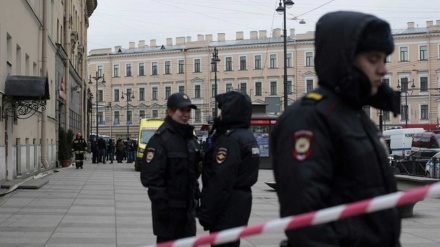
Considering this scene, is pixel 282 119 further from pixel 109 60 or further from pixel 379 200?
pixel 109 60

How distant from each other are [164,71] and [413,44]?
110 ft

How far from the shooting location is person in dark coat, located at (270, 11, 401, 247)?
7.41 ft

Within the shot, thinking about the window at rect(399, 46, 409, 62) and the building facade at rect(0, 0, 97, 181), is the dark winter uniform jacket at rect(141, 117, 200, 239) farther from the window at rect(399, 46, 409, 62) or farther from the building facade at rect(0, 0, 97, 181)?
the window at rect(399, 46, 409, 62)

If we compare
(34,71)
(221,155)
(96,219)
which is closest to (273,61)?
(34,71)

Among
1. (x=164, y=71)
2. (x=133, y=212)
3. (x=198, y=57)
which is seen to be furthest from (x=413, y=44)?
(x=133, y=212)

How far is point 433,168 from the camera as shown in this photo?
17.2 m

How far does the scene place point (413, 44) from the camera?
70.4 metres

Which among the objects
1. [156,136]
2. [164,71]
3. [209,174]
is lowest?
[209,174]

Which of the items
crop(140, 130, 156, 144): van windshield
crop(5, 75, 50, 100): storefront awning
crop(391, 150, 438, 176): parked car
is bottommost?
crop(391, 150, 438, 176): parked car

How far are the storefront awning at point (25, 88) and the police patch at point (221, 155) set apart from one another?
12.3m

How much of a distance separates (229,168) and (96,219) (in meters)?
6.20

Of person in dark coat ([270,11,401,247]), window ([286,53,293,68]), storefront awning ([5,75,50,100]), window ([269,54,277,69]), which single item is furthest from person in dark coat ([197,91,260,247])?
window ([269,54,277,69])

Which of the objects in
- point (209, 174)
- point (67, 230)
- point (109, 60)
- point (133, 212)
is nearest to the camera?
point (209, 174)

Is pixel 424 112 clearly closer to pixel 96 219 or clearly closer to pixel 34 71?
pixel 34 71
